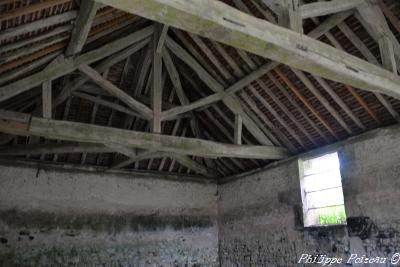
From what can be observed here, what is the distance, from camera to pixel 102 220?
26.4 ft

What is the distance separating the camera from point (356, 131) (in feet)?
20.8

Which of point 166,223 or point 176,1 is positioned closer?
point 176,1

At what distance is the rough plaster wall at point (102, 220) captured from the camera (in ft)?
23.6

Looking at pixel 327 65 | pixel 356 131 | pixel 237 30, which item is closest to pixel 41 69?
pixel 237 30

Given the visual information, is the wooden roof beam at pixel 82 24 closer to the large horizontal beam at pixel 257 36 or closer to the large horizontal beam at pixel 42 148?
the large horizontal beam at pixel 257 36

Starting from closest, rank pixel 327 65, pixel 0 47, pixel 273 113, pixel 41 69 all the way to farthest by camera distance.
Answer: pixel 327 65
pixel 0 47
pixel 41 69
pixel 273 113

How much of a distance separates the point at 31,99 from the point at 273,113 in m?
4.64

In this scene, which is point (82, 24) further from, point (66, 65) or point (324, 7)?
point (324, 7)

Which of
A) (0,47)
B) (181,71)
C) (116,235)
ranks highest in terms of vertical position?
(181,71)

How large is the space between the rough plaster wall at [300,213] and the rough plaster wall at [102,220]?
0.81 meters

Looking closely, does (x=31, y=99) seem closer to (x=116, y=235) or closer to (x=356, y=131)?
(x=116, y=235)

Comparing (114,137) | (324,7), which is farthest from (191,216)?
(324,7)

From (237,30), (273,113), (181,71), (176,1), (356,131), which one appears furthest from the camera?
(181,71)

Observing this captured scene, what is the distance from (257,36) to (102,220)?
6.29 meters
